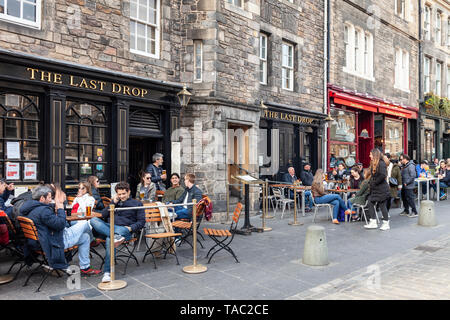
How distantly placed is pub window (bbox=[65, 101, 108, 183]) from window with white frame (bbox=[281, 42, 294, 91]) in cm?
718

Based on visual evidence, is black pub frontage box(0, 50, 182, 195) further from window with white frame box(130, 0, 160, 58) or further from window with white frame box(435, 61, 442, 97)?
window with white frame box(435, 61, 442, 97)

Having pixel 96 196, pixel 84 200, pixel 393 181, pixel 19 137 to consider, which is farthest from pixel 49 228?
pixel 393 181

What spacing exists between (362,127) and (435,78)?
8986 millimetres

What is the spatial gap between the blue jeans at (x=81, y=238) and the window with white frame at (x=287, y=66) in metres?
10.1

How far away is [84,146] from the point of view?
8.73m

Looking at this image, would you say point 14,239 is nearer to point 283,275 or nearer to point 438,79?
point 283,275

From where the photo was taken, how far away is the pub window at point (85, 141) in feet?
27.7

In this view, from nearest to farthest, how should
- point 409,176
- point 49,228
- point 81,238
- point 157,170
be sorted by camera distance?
point 49,228
point 81,238
point 157,170
point 409,176

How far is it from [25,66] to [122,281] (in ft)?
16.0

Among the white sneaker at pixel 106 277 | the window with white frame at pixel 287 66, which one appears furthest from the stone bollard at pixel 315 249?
the window with white frame at pixel 287 66

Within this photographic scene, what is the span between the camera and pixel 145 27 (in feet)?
32.4

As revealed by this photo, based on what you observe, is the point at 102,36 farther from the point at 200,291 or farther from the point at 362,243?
the point at 362,243

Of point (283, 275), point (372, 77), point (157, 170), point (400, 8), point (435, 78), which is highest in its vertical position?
point (400, 8)

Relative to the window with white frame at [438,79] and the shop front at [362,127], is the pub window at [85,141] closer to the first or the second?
the shop front at [362,127]
